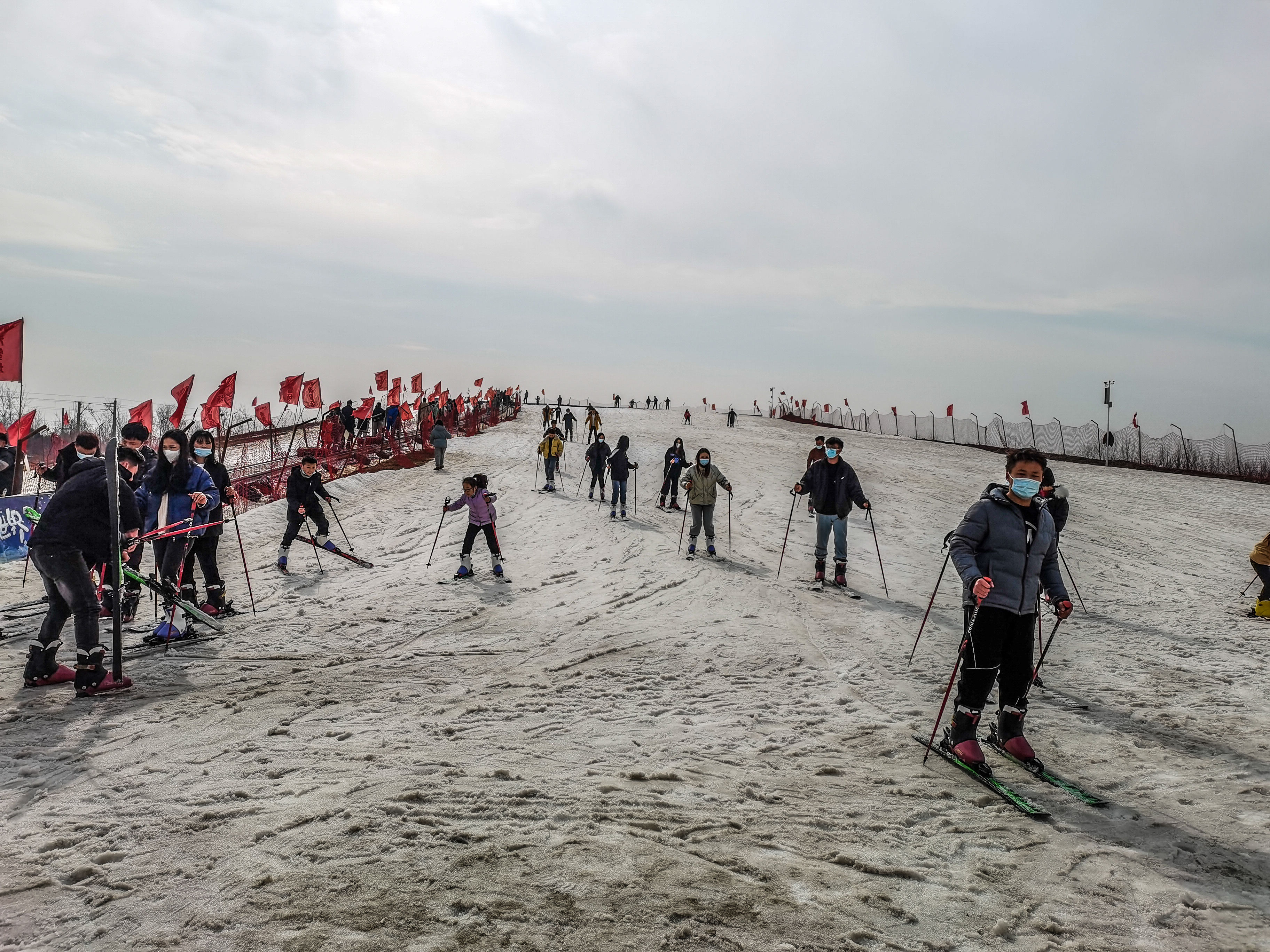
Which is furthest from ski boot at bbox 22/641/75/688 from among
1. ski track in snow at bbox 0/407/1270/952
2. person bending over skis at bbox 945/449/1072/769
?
person bending over skis at bbox 945/449/1072/769

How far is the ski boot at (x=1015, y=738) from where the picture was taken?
4.78m

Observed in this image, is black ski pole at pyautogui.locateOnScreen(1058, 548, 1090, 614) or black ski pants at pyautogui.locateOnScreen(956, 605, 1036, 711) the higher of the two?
black ski pants at pyautogui.locateOnScreen(956, 605, 1036, 711)

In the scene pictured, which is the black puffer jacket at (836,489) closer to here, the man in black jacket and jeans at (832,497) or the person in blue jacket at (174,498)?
the man in black jacket and jeans at (832,497)

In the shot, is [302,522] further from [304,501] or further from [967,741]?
[967,741]

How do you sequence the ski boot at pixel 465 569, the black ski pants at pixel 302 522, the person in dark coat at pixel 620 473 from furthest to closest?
the person in dark coat at pixel 620 473 → the black ski pants at pixel 302 522 → the ski boot at pixel 465 569

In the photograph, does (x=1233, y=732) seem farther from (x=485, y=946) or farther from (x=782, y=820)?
(x=485, y=946)

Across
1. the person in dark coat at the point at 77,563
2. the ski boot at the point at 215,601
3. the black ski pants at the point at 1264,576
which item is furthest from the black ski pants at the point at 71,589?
the black ski pants at the point at 1264,576

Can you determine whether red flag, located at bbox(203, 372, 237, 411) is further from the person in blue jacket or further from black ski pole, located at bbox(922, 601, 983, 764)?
black ski pole, located at bbox(922, 601, 983, 764)

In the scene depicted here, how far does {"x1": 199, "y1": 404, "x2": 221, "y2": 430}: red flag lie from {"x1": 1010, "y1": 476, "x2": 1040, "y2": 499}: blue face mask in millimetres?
18731

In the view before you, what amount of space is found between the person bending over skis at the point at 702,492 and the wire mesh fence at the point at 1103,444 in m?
25.5

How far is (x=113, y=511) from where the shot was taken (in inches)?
228

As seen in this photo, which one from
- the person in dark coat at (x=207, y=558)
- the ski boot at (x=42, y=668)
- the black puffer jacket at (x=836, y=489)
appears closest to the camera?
the ski boot at (x=42, y=668)

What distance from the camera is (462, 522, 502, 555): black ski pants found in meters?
10.9

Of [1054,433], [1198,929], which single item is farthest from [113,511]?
[1054,433]
